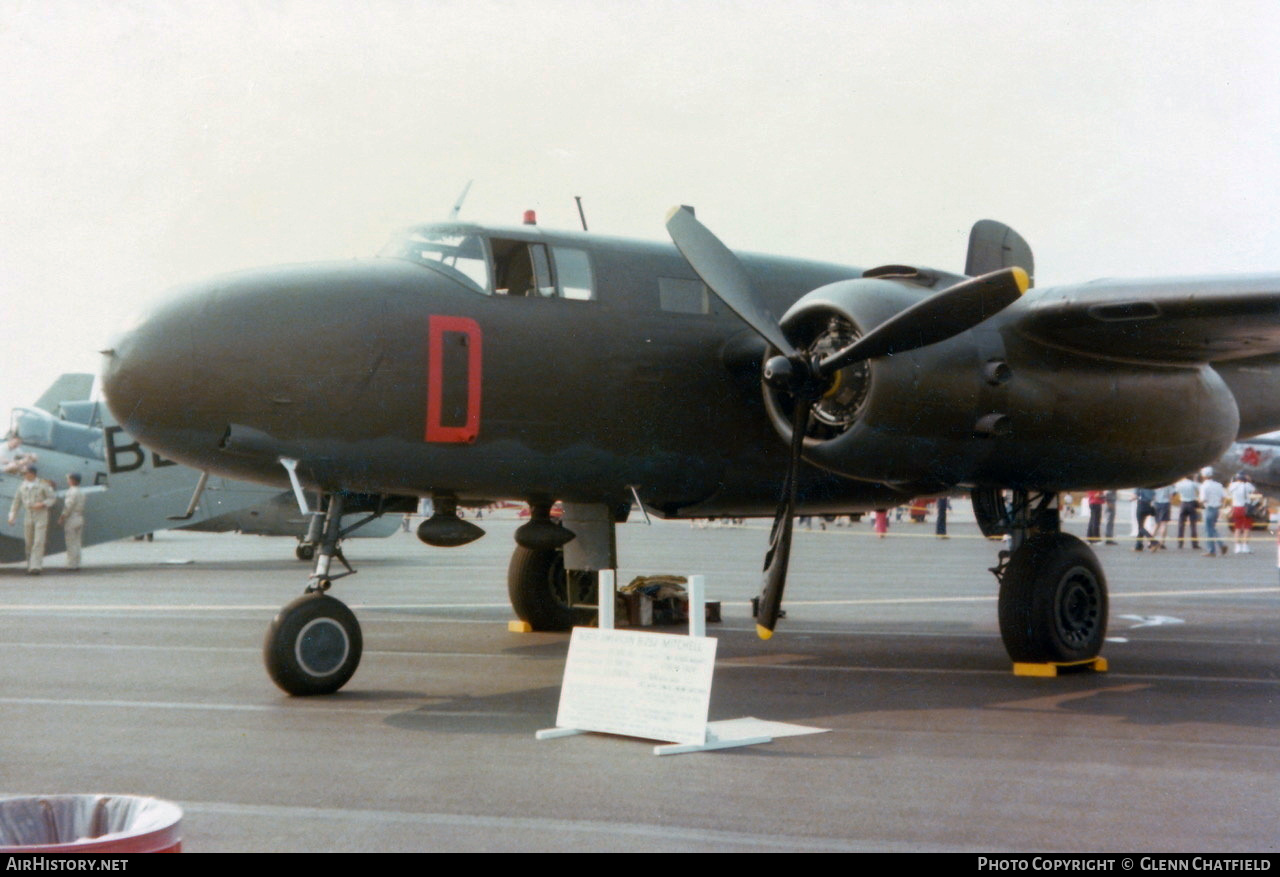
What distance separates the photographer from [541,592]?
13.8m

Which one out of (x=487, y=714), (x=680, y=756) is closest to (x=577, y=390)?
(x=487, y=714)

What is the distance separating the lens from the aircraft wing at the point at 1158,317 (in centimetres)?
918

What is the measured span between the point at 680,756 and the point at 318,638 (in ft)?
10.7

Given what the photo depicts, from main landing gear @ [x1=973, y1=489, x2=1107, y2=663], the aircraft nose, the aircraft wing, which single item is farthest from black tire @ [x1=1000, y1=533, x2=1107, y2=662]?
the aircraft nose

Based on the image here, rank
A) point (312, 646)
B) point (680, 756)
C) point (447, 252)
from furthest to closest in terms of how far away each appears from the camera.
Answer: point (447, 252), point (312, 646), point (680, 756)

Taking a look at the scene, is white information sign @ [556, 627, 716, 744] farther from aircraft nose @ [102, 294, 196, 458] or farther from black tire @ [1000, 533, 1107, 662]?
black tire @ [1000, 533, 1107, 662]

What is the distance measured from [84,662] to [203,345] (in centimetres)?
426

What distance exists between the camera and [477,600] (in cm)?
1822

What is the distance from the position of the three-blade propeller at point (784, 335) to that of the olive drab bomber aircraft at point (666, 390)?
0.02 meters

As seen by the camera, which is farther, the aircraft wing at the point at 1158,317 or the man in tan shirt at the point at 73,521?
the man in tan shirt at the point at 73,521

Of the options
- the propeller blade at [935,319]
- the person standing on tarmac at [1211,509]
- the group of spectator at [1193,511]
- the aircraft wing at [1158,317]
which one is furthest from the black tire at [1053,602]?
the person standing on tarmac at [1211,509]

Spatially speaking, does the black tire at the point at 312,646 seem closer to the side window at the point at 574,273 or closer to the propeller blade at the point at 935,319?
the side window at the point at 574,273

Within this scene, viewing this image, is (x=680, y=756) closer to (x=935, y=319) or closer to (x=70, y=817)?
(x=935, y=319)

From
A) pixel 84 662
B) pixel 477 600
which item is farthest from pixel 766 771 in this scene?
pixel 477 600
